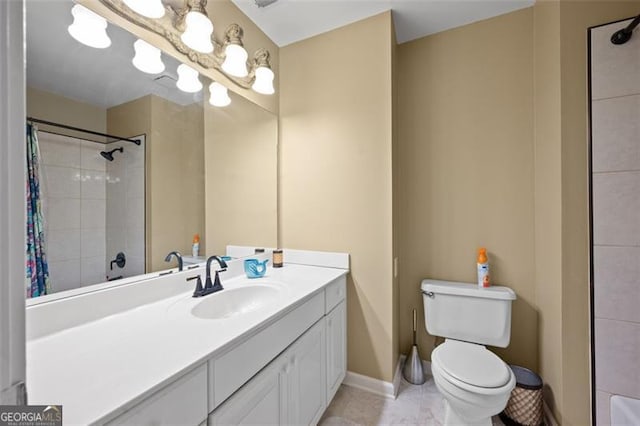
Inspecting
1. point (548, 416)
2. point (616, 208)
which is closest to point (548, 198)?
point (616, 208)

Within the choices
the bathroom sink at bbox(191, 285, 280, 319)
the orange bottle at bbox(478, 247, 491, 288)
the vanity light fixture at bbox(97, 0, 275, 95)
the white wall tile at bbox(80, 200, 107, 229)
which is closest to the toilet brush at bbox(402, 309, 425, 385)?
the orange bottle at bbox(478, 247, 491, 288)

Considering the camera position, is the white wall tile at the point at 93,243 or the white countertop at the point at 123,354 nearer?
the white countertop at the point at 123,354

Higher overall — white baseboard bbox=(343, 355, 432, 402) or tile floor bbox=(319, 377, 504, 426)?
white baseboard bbox=(343, 355, 432, 402)

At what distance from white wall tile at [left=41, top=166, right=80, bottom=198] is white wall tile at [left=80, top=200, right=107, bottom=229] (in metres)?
0.05

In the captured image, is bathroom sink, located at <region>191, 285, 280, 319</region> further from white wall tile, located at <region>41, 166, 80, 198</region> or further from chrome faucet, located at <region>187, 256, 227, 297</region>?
white wall tile, located at <region>41, 166, 80, 198</region>

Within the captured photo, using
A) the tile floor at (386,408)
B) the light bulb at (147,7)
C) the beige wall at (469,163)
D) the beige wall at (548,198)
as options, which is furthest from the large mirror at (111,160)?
the beige wall at (548,198)

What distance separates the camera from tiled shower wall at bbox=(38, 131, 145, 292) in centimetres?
87

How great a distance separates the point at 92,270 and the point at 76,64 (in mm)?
762

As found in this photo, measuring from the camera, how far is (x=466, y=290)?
163cm

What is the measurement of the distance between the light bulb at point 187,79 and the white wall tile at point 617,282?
2128 millimetres

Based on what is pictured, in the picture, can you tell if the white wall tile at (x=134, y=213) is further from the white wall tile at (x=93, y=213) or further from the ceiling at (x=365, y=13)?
the ceiling at (x=365, y=13)

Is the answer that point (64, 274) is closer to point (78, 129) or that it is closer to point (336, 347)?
point (78, 129)

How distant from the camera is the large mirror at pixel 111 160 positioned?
0.87m

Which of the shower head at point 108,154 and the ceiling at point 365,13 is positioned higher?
the ceiling at point 365,13
